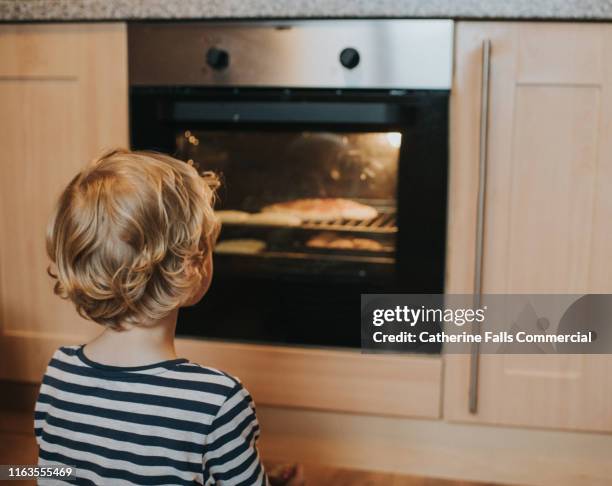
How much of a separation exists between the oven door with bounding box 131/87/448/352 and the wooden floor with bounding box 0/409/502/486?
0.26m

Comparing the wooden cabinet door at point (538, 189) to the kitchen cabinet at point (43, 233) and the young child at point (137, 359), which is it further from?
the young child at point (137, 359)

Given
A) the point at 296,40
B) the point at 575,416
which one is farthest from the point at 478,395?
the point at 296,40

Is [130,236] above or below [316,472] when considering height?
above

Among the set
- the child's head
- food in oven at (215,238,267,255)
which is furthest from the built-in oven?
the child's head

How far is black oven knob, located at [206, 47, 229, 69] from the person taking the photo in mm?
1494

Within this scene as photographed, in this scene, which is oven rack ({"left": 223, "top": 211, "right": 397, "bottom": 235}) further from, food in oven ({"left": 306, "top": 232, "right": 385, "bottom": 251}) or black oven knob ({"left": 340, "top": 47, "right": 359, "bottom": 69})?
black oven knob ({"left": 340, "top": 47, "right": 359, "bottom": 69})

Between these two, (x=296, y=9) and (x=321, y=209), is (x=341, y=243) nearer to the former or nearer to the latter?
(x=321, y=209)

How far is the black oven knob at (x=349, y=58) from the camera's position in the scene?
1.44 m

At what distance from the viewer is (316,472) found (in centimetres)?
155

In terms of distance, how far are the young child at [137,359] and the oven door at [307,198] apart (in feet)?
2.06

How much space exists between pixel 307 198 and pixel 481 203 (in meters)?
0.35

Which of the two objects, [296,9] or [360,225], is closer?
[296,9]

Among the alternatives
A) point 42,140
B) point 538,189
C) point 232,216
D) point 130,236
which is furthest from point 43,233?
point 538,189

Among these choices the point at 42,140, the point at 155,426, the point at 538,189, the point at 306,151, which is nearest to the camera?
the point at 155,426
